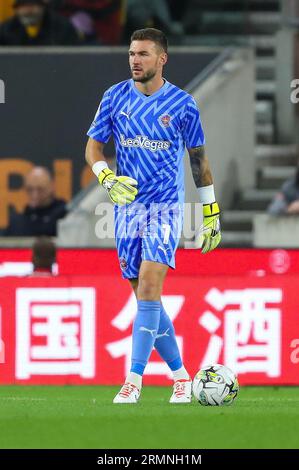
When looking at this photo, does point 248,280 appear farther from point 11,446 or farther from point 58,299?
point 11,446

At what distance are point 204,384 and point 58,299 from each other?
3.99 metres

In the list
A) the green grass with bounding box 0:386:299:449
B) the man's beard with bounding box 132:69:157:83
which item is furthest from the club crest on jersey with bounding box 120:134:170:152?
the green grass with bounding box 0:386:299:449

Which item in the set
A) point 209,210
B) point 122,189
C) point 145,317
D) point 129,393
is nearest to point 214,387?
point 129,393

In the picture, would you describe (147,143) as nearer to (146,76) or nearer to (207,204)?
(146,76)

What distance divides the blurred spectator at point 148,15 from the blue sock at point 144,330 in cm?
827

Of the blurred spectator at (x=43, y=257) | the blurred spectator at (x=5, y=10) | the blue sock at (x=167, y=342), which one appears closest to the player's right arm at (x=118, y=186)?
the blue sock at (x=167, y=342)

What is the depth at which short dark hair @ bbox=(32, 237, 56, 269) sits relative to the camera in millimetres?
14969

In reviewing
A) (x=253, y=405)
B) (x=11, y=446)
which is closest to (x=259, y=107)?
(x=253, y=405)

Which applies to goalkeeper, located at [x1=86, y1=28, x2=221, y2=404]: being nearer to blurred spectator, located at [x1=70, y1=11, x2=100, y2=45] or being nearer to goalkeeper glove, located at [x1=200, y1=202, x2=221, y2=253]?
goalkeeper glove, located at [x1=200, y1=202, x2=221, y2=253]

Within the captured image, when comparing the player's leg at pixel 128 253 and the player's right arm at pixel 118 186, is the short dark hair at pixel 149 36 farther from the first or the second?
the player's leg at pixel 128 253

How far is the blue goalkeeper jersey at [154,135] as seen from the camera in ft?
35.0

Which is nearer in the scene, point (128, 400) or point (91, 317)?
point (128, 400)

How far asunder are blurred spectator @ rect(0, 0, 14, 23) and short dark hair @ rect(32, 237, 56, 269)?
4.31m
